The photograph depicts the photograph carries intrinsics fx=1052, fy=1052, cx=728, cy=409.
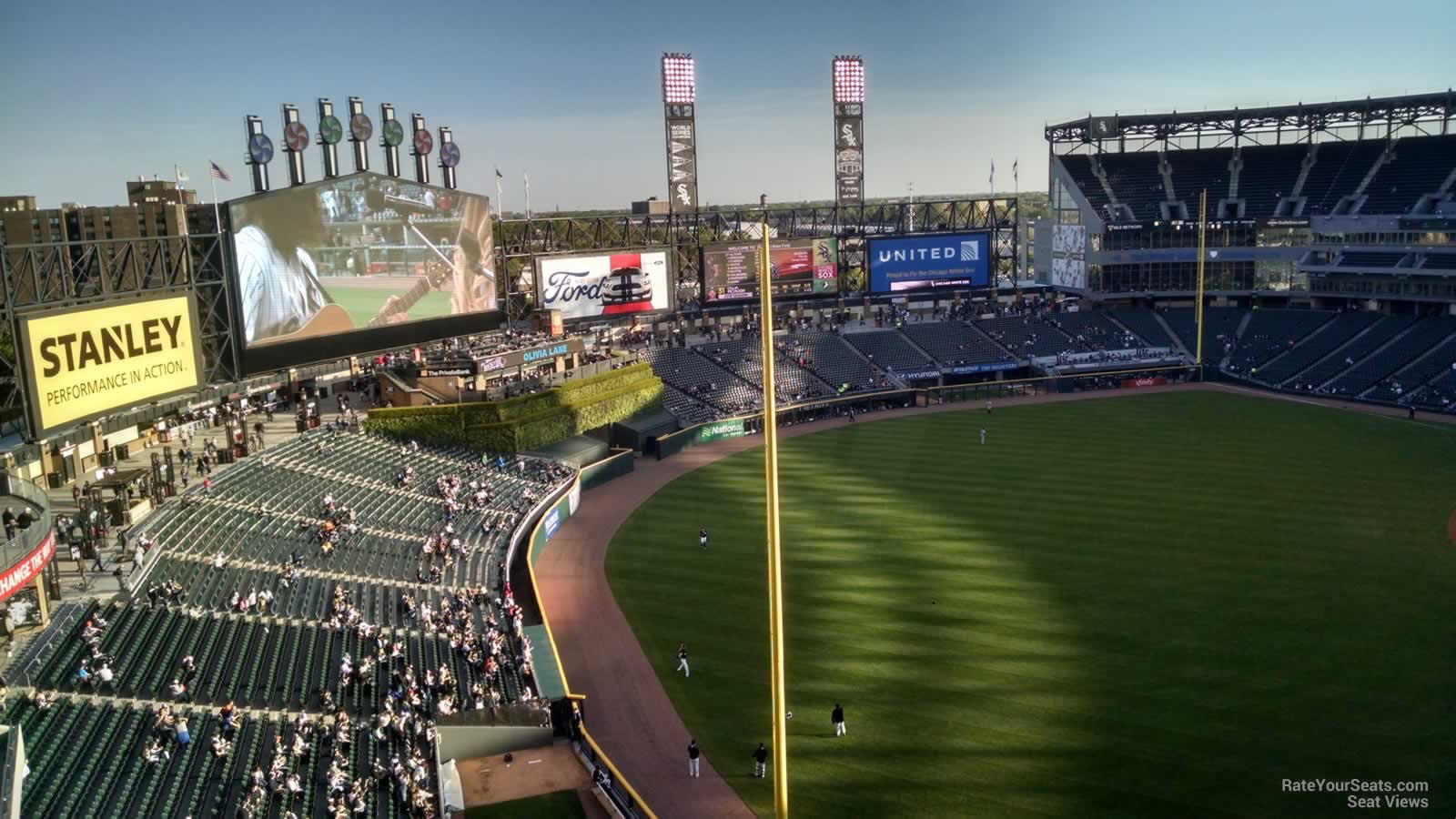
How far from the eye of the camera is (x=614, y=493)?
43.1 m

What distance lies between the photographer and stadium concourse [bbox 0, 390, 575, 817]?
17844 mm

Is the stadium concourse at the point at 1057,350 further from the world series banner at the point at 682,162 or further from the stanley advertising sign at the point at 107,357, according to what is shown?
the stanley advertising sign at the point at 107,357

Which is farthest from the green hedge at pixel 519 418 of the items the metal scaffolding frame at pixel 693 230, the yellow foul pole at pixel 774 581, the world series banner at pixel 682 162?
the yellow foul pole at pixel 774 581

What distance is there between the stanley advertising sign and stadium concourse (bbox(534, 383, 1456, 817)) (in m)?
11.9

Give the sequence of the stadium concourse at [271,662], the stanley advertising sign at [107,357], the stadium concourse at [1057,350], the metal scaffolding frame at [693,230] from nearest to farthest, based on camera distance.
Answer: the stadium concourse at [271,662] → the stanley advertising sign at [107,357] → the metal scaffolding frame at [693,230] → the stadium concourse at [1057,350]

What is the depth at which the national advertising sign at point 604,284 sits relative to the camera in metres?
56.8

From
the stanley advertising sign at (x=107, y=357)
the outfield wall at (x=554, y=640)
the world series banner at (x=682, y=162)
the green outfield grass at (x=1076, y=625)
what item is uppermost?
the world series banner at (x=682, y=162)

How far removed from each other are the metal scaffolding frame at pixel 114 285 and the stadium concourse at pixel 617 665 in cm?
1254

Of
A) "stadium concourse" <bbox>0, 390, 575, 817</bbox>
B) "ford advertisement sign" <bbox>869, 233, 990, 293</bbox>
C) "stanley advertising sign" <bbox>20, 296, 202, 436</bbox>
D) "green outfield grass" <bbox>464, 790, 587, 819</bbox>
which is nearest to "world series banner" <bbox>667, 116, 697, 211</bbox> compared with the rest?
"ford advertisement sign" <bbox>869, 233, 990, 293</bbox>

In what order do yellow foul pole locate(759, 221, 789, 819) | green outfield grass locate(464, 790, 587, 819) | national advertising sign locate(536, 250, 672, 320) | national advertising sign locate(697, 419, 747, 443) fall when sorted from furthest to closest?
national advertising sign locate(536, 250, 672, 320)
national advertising sign locate(697, 419, 747, 443)
green outfield grass locate(464, 790, 587, 819)
yellow foul pole locate(759, 221, 789, 819)

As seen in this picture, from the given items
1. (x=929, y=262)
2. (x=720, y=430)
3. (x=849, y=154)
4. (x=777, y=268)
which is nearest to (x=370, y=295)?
(x=720, y=430)

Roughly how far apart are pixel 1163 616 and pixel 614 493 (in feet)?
74.6

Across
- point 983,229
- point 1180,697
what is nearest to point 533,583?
point 1180,697

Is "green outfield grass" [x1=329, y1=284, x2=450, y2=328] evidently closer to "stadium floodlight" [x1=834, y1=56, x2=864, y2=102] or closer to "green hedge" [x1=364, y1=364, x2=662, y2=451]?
"green hedge" [x1=364, y1=364, x2=662, y2=451]
